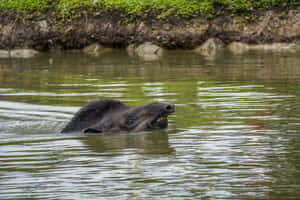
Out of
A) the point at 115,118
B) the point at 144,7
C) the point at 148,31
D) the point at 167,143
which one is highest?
the point at 144,7

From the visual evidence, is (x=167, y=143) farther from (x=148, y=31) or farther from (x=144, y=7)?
(x=144, y=7)

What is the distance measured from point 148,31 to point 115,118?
16822 mm

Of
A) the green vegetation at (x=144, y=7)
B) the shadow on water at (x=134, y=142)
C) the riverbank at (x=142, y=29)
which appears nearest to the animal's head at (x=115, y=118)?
the shadow on water at (x=134, y=142)

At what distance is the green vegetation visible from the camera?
2331cm

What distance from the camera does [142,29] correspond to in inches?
945

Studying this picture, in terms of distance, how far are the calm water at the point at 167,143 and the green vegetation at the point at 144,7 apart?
934 cm

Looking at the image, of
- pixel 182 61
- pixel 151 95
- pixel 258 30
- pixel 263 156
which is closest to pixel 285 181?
pixel 263 156

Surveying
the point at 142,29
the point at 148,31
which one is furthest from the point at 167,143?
the point at 142,29

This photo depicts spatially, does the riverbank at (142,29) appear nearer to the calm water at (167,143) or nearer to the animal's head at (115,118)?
the calm water at (167,143)

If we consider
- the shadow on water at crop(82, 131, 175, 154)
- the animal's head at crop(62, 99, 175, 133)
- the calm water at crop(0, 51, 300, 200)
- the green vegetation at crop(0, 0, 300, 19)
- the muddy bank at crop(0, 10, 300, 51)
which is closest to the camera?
the calm water at crop(0, 51, 300, 200)

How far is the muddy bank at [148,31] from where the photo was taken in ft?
74.2

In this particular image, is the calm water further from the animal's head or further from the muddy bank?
the muddy bank

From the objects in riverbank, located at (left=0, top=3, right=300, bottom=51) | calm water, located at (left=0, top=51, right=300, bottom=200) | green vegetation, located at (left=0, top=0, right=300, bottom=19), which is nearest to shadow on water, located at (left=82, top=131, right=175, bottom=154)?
calm water, located at (left=0, top=51, right=300, bottom=200)

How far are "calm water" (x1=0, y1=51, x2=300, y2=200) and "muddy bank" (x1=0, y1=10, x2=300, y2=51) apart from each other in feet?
27.9
